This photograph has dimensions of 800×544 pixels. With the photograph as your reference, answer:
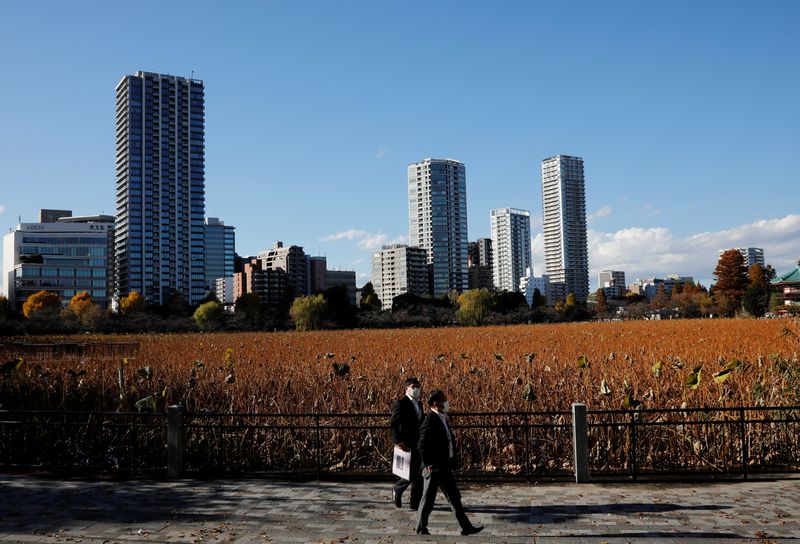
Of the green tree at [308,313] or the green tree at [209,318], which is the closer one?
the green tree at [308,313]

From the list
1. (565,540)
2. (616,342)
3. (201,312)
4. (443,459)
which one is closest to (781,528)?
(565,540)

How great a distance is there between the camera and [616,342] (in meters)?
30.8

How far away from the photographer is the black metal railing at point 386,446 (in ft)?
40.0

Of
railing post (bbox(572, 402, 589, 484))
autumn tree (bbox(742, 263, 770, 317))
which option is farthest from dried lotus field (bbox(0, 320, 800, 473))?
autumn tree (bbox(742, 263, 770, 317))

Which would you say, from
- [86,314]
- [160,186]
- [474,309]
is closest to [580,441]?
[86,314]

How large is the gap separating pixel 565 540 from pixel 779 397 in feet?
27.9

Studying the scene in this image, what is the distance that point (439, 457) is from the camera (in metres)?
8.12

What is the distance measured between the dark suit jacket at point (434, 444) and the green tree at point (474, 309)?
92835 mm

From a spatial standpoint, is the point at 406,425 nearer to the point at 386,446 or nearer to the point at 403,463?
the point at 403,463

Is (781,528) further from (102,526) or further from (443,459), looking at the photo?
(102,526)

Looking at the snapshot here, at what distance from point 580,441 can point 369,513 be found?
3.79 meters

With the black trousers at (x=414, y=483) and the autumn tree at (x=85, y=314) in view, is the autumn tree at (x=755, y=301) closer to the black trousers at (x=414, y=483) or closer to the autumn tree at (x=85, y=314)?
the autumn tree at (x=85, y=314)

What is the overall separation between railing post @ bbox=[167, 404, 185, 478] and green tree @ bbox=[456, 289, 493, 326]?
89.5 meters

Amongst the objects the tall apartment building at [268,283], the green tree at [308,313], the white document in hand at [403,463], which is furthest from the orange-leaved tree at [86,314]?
the tall apartment building at [268,283]
